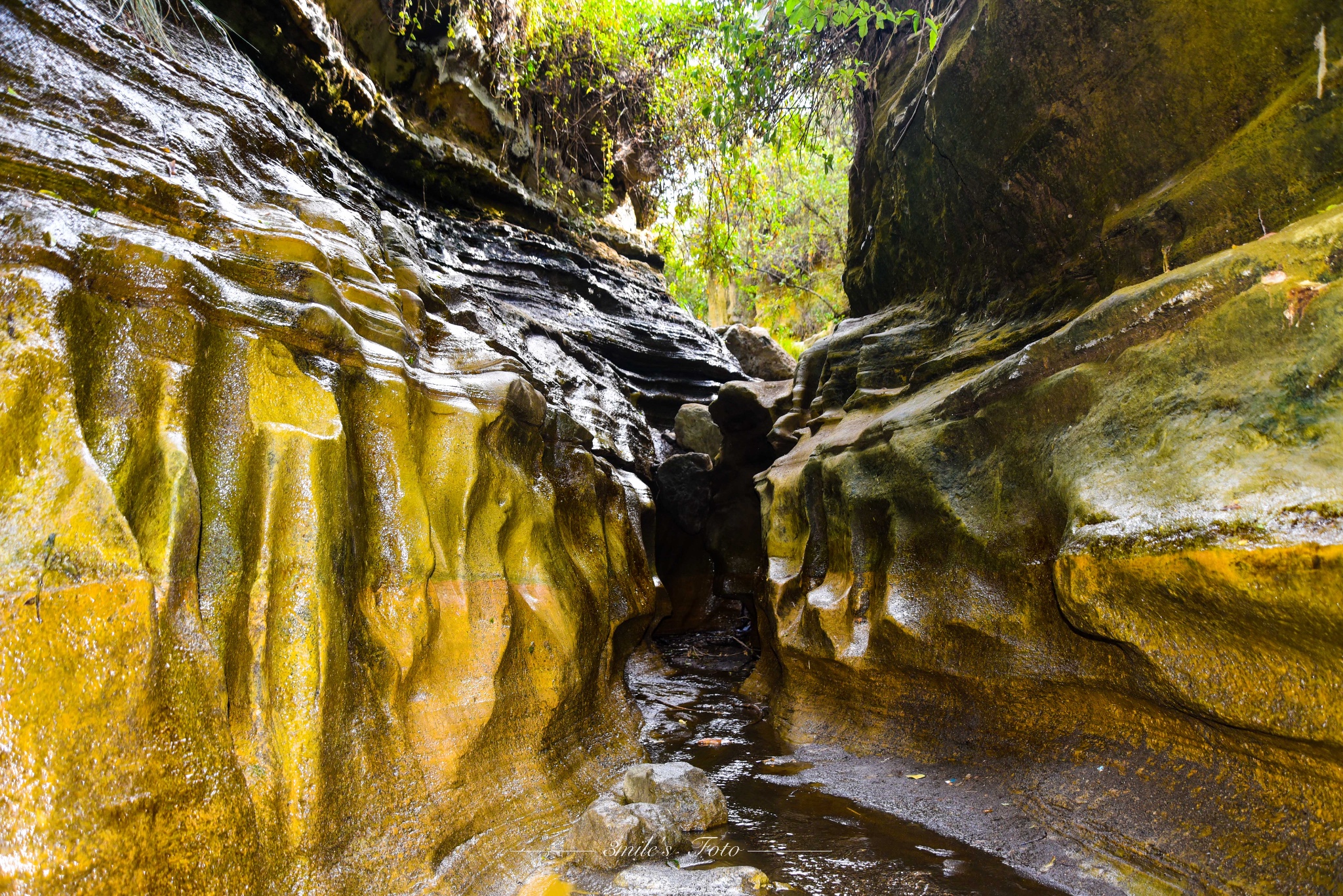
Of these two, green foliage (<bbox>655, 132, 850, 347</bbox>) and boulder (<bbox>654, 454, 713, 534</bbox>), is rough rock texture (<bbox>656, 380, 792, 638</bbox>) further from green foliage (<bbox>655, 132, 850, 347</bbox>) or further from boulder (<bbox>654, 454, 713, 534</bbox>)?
green foliage (<bbox>655, 132, 850, 347</bbox>)

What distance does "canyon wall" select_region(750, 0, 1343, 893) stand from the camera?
2.40 meters

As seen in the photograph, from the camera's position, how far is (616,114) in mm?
11016

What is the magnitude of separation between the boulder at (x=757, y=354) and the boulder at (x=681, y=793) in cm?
952

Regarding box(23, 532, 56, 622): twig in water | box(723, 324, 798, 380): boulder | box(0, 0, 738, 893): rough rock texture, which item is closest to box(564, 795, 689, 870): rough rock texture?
box(0, 0, 738, 893): rough rock texture

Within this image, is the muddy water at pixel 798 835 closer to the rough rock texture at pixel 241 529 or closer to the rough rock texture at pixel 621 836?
the rough rock texture at pixel 621 836

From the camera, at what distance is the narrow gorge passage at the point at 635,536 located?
7.45 feet

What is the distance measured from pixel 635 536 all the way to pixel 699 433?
3867mm

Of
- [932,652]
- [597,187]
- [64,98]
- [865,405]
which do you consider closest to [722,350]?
[597,187]

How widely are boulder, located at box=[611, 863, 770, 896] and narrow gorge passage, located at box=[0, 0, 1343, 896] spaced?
2cm

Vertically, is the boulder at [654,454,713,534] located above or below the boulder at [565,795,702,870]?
above

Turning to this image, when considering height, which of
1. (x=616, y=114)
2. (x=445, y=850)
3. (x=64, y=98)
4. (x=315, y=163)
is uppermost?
(x=616, y=114)

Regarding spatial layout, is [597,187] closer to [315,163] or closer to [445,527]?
[315,163]

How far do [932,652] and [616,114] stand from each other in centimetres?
1007

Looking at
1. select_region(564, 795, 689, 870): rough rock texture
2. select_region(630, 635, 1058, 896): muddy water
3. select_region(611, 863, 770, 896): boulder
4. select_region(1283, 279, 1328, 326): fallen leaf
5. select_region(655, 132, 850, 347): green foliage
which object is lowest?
select_region(630, 635, 1058, 896): muddy water
